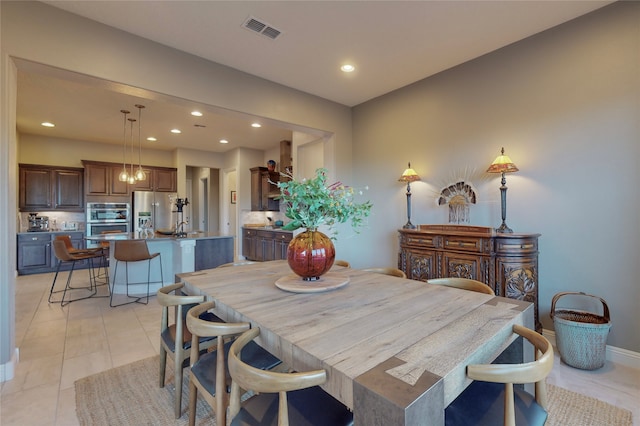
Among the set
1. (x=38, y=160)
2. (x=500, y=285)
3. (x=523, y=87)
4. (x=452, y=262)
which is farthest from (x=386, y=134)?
(x=38, y=160)

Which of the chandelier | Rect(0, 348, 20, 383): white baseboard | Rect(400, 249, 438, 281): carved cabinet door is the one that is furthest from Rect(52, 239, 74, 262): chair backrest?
Rect(400, 249, 438, 281): carved cabinet door

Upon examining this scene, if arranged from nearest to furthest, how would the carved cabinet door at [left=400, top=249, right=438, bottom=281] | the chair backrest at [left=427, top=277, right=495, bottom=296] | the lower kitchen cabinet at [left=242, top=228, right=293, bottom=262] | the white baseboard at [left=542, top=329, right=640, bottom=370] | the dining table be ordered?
the dining table → the chair backrest at [left=427, top=277, right=495, bottom=296] → the white baseboard at [left=542, top=329, right=640, bottom=370] → the carved cabinet door at [left=400, top=249, right=438, bottom=281] → the lower kitchen cabinet at [left=242, top=228, right=293, bottom=262]

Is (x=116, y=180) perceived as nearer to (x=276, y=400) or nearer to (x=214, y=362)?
(x=214, y=362)

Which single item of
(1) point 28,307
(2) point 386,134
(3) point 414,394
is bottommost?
(1) point 28,307

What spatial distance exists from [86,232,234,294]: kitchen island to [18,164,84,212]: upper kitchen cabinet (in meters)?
2.57

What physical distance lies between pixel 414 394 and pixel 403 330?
16.2 inches

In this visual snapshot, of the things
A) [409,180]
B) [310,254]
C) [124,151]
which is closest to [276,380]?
[310,254]

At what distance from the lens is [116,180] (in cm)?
671

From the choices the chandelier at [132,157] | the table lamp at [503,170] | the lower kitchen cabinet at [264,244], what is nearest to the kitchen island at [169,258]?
the chandelier at [132,157]

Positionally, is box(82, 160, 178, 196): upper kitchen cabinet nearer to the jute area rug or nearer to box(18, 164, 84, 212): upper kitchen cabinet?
box(18, 164, 84, 212): upper kitchen cabinet

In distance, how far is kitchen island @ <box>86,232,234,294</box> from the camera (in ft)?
14.6

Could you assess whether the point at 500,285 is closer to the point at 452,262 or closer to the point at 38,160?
the point at 452,262

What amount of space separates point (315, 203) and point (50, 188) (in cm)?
711

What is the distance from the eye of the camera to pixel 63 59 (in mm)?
Result: 2396
